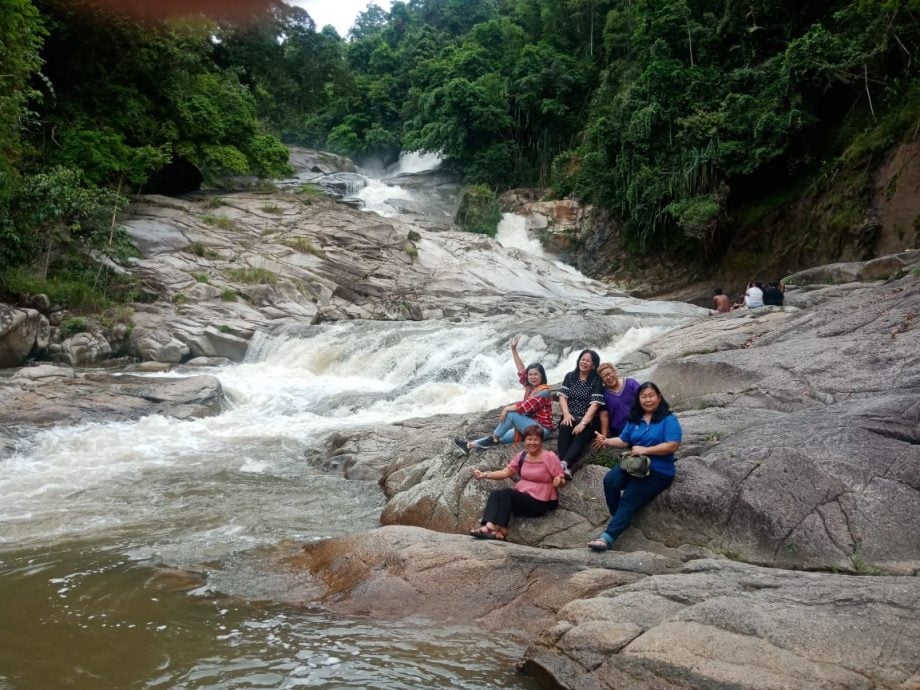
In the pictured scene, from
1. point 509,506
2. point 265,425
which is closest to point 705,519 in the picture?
point 509,506

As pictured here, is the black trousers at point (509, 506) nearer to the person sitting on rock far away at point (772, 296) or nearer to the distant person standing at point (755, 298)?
the person sitting on rock far away at point (772, 296)

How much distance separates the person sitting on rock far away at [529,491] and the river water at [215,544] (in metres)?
1.24

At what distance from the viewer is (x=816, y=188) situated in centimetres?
2045

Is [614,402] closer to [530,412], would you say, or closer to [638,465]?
[530,412]

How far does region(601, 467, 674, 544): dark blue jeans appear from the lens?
5.21 meters

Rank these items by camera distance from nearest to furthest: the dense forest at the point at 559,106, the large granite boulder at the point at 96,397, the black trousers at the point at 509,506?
the black trousers at the point at 509,506, the large granite boulder at the point at 96,397, the dense forest at the point at 559,106

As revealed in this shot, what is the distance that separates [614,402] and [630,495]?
45.2 inches

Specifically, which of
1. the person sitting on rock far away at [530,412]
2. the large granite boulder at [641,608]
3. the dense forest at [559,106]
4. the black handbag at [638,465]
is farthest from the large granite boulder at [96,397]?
the black handbag at [638,465]

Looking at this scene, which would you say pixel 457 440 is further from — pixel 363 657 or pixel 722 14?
pixel 722 14

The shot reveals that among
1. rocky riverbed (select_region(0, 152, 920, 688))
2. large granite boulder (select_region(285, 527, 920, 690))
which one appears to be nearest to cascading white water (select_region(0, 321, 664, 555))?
rocky riverbed (select_region(0, 152, 920, 688))

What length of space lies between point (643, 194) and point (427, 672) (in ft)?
74.8

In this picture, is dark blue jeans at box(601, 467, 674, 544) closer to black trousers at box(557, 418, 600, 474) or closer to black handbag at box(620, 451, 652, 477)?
black handbag at box(620, 451, 652, 477)

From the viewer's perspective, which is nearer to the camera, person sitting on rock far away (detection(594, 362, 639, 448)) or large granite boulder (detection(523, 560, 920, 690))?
large granite boulder (detection(523, 560, 920, 690))

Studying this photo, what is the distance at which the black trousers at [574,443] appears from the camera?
617cm
